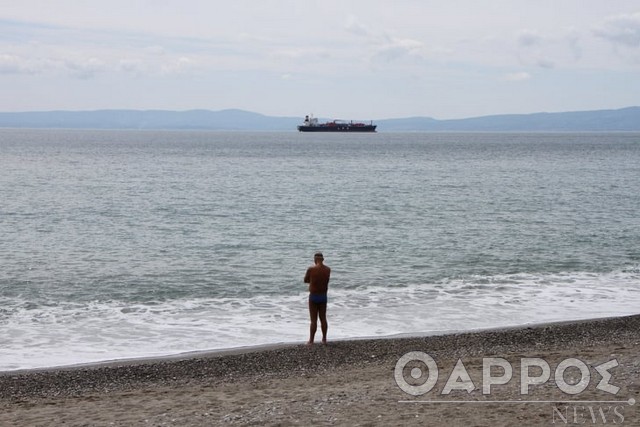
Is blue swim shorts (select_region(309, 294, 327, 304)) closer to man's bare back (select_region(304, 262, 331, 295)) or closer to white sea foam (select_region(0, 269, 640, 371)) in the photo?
man's bare back (select_region(304, 262, 331, 295))

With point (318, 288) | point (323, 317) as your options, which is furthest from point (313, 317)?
point (318, 288)

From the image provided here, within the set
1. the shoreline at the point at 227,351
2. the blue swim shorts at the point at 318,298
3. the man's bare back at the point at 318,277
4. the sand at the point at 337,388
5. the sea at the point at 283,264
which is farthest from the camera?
the sea at the point at 283,264

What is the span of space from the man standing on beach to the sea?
1.11m

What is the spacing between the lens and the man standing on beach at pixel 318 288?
15.3 metres

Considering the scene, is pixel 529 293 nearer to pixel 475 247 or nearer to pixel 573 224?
pixel 475 247

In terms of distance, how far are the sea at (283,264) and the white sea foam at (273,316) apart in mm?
59

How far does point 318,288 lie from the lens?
50.8 feet

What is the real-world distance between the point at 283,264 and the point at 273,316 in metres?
7.68

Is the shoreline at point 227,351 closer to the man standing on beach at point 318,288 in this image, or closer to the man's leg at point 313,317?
the man's leg at point 313,317

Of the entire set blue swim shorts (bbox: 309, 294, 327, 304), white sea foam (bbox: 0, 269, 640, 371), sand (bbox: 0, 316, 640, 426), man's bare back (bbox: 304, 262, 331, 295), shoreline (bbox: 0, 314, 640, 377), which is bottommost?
white sea foam (bbox: 0, 269, 640, 371)

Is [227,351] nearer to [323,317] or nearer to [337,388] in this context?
[323,317]

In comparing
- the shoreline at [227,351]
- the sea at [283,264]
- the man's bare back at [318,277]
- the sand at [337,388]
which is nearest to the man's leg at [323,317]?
the sand at [337,388]

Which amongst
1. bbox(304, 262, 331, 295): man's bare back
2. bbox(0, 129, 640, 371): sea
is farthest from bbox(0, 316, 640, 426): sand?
bbox(0, 129, 640, 371): sea

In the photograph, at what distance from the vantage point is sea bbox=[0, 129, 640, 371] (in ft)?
58.6
